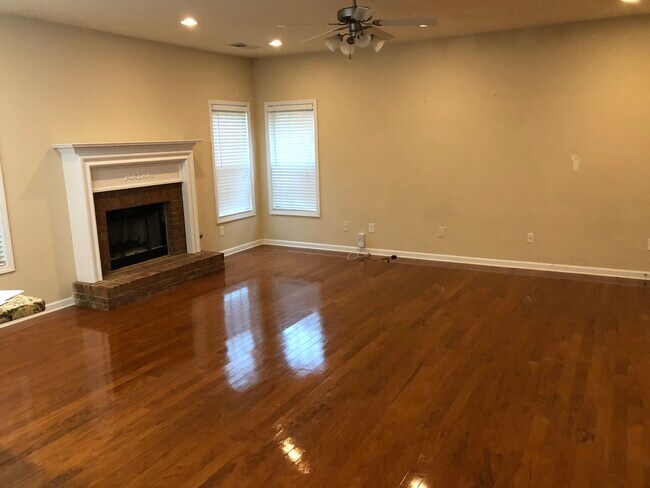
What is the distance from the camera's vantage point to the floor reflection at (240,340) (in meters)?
3.44

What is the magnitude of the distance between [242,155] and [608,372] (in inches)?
209

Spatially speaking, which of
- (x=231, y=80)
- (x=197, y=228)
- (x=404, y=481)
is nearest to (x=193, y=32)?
(x=231, y=80)

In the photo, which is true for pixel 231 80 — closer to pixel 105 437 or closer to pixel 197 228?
pixel 197 228

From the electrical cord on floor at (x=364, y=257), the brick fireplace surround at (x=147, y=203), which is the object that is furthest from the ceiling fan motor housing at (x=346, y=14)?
the electrical cord on floor at (x=364, y=257)

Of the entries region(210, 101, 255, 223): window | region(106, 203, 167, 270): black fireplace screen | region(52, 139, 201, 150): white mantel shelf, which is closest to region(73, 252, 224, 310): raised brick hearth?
region(106, 203, 167, 270): black fireplace screen

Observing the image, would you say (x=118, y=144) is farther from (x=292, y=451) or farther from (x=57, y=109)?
(x=292, y=451)

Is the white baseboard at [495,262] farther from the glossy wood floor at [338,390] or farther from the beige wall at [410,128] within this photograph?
the glossy wood floor at [338,390]

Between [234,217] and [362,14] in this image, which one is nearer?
[362,14]

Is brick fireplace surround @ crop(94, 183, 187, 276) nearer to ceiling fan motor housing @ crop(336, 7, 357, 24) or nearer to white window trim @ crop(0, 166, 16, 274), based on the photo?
Result: white window trim @ crop(0, 166, 16, 274)

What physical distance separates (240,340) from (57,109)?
2.82 m

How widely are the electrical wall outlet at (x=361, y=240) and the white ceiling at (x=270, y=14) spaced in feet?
8.31

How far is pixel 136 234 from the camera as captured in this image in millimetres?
5879

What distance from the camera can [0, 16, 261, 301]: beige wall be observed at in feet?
15.0

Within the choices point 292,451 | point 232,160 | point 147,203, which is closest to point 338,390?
point 292,451
